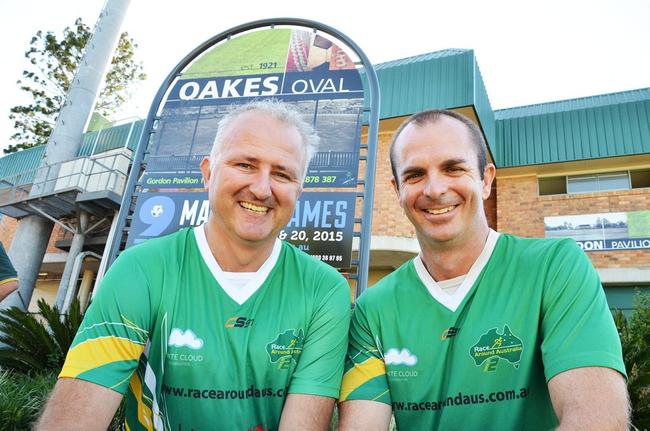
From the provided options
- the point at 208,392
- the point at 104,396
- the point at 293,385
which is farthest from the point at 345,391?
the point at 104,396

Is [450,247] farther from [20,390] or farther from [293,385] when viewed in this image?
[20,390]

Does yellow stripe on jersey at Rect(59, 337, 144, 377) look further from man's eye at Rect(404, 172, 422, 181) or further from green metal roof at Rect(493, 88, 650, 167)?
green metal roof at Rect(493, 88, 650, 167)

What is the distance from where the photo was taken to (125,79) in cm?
2509

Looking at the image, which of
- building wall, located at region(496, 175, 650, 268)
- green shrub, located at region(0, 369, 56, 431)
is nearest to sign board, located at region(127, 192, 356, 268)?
green shrub, located at region(0, 369, 56, 431)

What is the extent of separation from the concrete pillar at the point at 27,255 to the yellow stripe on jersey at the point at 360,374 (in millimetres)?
13460

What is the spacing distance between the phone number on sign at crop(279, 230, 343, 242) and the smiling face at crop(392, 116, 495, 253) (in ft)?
8.62

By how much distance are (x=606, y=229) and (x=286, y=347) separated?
14.0 m

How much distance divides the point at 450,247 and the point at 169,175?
4722 mm

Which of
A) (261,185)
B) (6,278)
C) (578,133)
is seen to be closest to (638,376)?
(261,185)

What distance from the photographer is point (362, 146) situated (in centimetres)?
547

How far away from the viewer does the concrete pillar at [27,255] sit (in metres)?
13.4

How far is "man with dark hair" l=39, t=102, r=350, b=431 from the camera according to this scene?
202 centimetres

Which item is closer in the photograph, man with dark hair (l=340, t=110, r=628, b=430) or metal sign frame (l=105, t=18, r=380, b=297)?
man with dark hair (l=340, t=110, r=628, b=430)

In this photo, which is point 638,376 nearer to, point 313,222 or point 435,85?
point 313,222
